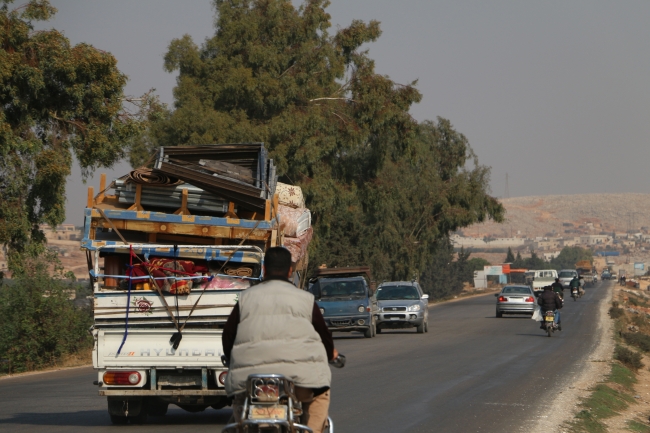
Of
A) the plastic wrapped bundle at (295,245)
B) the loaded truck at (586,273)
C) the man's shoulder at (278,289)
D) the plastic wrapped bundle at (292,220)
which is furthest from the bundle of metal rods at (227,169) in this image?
the loaded truck at (586,273)

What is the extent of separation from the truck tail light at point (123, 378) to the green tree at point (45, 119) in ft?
39.3

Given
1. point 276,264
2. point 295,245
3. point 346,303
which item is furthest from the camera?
point 346,303

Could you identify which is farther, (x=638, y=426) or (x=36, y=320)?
(x=36, y=320)

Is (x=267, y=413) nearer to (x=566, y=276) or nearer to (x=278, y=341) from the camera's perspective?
(x=278, y=341)

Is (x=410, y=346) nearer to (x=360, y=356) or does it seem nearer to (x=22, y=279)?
(x=360, y=356)

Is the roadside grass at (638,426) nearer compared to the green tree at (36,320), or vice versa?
the roadside grass at (638,426)

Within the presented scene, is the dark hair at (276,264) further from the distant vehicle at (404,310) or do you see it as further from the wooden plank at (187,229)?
the distant vehicle at (404,310)

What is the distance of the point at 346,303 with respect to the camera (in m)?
30.3

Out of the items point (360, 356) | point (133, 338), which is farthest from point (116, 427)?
point (360, 356)

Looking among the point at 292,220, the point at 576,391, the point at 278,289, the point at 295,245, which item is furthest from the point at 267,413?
the point at 576,391

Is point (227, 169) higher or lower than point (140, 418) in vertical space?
higher

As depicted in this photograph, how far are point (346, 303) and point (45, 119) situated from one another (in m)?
12.0

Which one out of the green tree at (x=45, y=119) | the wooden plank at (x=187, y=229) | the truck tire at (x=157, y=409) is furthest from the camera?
the green tree at (x=45, y=119)

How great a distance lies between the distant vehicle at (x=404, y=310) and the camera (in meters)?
32.4
